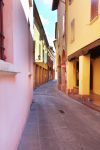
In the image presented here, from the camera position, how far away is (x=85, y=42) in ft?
35.2

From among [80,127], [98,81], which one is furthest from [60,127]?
[98,81]

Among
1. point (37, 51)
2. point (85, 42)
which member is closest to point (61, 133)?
point (85, 42)

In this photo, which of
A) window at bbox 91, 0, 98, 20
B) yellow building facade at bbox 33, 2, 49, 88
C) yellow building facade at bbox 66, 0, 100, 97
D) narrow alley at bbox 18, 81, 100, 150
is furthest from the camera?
yellow building facade at bbox 33, 2, 49, 88

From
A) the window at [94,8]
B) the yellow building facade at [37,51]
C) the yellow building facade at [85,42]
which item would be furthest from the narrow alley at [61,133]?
the yellow building facade at [37,51]

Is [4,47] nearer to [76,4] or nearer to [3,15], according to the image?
[3,15]

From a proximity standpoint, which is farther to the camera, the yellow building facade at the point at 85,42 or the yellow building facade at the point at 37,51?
the yellow building facade at the point at 37,51

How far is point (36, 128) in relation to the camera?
589cm

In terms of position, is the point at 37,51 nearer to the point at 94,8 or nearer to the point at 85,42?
the point at 85,42

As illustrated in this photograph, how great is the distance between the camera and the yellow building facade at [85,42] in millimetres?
9156

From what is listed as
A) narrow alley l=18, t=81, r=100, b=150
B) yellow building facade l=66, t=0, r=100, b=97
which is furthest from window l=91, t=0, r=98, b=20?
narrow alley l=18, t=81, r=100, b=150

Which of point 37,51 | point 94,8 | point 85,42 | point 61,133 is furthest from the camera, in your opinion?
point 37,51

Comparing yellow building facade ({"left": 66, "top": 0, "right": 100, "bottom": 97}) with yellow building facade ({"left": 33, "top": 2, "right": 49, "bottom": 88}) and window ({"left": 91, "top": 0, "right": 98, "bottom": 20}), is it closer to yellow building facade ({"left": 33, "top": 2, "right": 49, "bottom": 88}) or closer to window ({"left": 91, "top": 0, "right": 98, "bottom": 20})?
window ({"left": 91, "top": 0, "right": 98, "bottom": 20})

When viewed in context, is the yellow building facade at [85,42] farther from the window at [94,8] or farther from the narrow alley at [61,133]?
the narrow alley at [61,133]

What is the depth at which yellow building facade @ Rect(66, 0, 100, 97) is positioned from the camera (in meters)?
9.16
